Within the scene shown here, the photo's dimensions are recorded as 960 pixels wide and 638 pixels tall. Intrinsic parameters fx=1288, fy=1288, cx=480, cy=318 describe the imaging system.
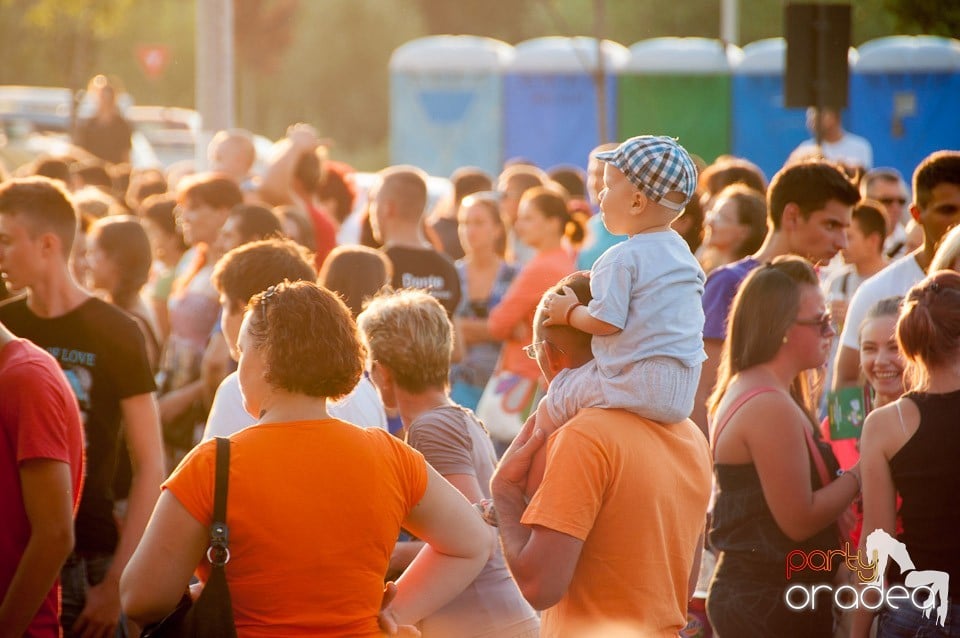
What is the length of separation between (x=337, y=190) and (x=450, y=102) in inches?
527

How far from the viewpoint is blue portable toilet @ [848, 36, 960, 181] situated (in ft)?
73.6

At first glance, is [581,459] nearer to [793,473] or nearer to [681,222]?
[793,473]

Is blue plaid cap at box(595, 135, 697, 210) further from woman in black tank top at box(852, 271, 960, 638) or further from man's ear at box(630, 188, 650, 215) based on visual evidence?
woman in black tank top at box(852, 271, 960, 638)

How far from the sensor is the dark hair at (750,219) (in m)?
6.33

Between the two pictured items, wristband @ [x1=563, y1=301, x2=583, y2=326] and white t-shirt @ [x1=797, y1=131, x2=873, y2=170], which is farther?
white t-shirt @ [x1=797, y1=131, x2=873, y2=170]

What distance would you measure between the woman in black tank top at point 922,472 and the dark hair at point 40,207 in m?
2.86

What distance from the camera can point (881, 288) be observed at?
5.69 m

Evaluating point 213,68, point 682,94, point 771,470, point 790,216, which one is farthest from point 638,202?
point 682,94

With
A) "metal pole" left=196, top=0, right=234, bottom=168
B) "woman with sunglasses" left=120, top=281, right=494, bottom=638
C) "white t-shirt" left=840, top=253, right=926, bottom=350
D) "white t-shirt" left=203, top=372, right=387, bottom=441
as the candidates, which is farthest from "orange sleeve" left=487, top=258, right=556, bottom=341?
"metal pole" left=196, top=0, right=234, bottom=168

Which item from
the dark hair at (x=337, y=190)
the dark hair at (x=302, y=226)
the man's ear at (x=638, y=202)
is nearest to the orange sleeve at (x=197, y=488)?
the man's ear at (x=638, y=202)

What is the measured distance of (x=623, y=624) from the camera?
11.1ft

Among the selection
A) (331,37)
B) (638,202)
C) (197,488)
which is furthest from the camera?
(331,37)

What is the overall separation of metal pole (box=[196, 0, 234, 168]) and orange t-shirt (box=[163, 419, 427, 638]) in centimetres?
1111

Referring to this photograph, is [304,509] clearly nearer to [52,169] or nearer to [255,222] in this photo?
[255,222]
